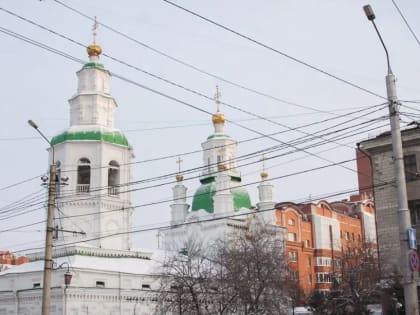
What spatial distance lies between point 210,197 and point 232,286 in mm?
27411

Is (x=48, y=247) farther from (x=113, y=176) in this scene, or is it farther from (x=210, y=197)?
(x=210, y=197)

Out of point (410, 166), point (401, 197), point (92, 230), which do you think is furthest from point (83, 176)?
point (401, 197)

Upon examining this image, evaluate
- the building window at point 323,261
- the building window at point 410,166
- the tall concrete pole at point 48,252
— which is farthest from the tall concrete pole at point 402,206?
the building window at point 323,261

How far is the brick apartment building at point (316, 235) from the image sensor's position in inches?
2670

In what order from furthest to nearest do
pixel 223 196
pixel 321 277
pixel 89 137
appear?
1. pixel 321 277
2. pixel 223 196
3. pixel 89 137

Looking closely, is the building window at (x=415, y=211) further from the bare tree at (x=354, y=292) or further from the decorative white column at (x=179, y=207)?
the decorative white column at (x=179, y=207)

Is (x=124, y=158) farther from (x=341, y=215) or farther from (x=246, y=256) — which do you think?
(x=341, y=215)

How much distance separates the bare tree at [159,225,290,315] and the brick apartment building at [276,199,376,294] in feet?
97.8

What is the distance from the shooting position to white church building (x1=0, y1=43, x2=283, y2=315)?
40.0m

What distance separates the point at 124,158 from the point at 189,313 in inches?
625

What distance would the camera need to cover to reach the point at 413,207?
2853cm

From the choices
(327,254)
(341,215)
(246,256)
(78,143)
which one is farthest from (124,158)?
(341,215)

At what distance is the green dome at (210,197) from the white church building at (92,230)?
1343 cm

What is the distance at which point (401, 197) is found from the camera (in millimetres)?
13625
